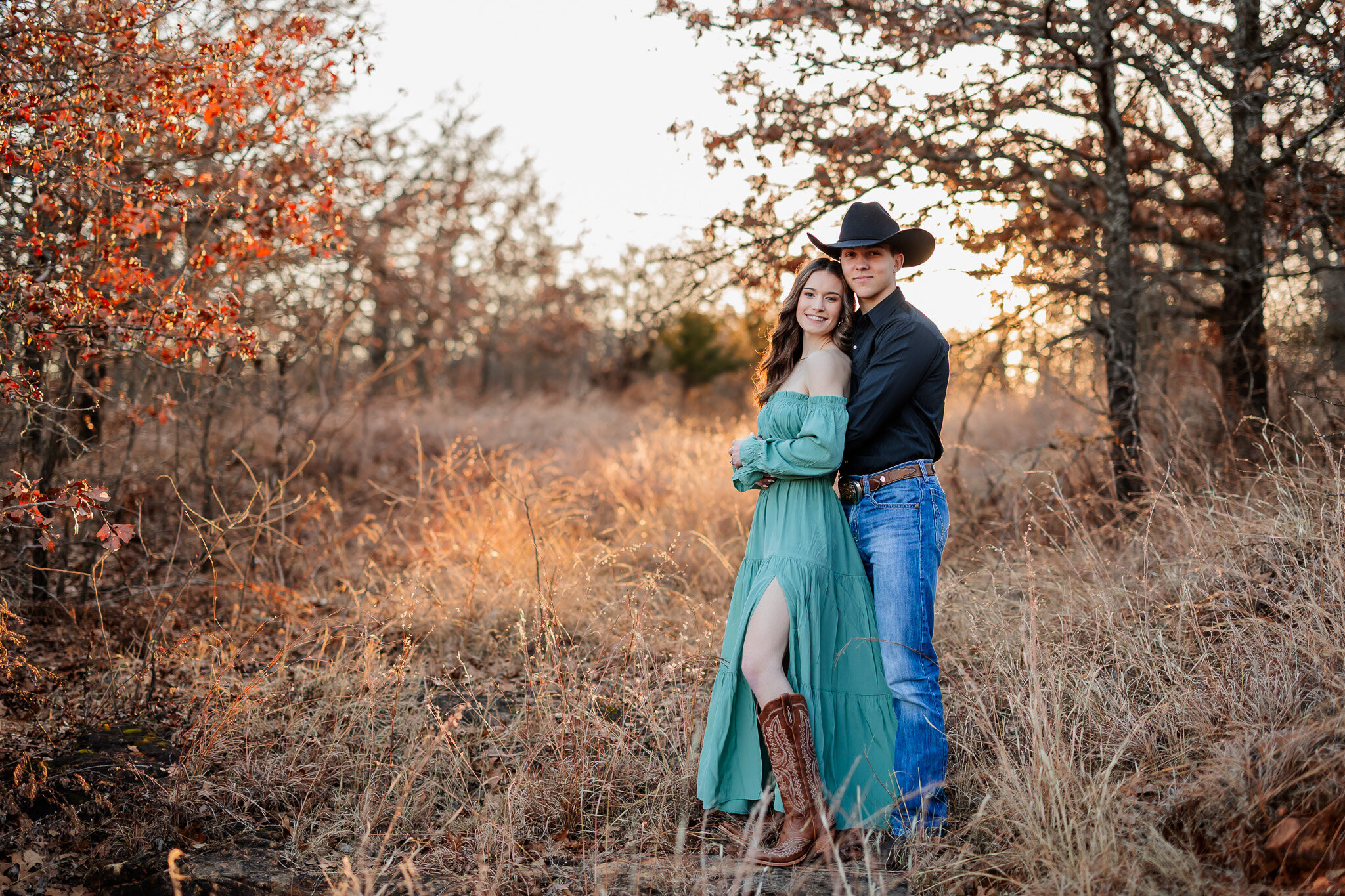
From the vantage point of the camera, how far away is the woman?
3.06 metres

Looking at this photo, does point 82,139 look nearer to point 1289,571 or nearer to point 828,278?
point 828,278

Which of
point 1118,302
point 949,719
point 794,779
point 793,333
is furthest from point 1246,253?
point 794,779

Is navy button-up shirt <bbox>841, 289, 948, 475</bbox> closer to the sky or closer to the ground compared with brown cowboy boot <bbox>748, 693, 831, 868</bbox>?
closer to the sky

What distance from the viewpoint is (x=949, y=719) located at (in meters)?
3.85

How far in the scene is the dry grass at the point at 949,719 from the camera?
260 centimetres

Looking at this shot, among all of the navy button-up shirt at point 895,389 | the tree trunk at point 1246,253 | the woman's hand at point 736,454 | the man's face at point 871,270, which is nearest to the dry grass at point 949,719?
the navy button-up shirt at point 895,389

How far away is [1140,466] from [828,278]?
3965 millimetres

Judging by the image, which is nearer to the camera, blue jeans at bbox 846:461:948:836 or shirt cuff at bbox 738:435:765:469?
blue jeans at bbox 846:461:948:836

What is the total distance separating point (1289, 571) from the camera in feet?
12.3

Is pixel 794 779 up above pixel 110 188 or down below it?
below

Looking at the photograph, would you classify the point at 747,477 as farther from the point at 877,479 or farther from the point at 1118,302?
the point at 1118,302

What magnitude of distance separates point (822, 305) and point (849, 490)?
740 mm

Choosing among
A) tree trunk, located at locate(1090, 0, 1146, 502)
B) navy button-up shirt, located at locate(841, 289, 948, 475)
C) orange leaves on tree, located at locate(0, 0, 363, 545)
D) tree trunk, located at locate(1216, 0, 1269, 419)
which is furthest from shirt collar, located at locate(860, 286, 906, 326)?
tree trunk, located at locate(1216, 0, 1269, 419)

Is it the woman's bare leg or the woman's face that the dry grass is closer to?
the woman's bare leg
